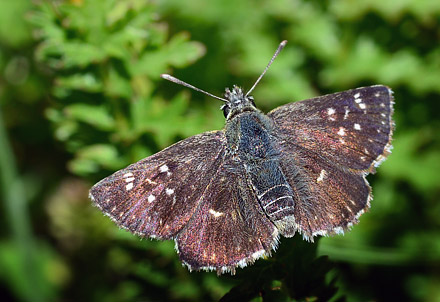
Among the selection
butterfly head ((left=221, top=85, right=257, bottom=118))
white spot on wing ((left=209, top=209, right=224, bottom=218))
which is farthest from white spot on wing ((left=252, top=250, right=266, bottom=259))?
butterfly head ((left=221, top=85, right=257, bottom=118))

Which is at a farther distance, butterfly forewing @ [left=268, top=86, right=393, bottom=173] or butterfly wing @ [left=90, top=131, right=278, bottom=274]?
butterfly forewing @ [left=268, top=86, right=393, bottom=173]

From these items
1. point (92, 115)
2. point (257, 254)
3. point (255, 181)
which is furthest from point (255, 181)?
point (92, 115)

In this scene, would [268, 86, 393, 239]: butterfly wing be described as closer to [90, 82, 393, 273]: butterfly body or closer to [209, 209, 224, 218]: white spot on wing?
[90, 82, 393, 273]: butterfly body

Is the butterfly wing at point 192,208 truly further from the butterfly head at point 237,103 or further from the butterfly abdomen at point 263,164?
the butterfly head at point 237,103

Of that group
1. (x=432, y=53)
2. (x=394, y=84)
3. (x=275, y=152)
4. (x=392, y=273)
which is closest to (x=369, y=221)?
(x=392, y=273)

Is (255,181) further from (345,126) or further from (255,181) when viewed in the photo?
(345,126)

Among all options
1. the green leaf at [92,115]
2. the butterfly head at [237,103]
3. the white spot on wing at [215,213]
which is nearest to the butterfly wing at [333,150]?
the butterfly head at [237,103]

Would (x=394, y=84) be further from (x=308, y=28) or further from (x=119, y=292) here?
(x=119, y=292)
